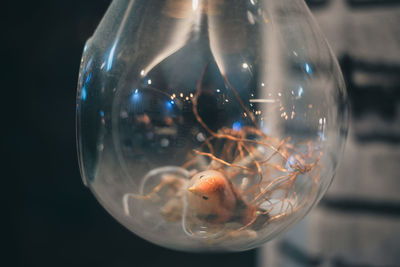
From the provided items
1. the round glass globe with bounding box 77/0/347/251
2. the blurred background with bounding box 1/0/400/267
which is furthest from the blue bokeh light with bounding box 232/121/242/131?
the blurred background with bounding box 1/0/400/267

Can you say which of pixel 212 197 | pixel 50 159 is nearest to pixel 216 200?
pixel 212 197

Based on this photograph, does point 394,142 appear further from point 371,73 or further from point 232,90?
point 232,90

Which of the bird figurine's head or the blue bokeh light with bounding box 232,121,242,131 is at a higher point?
the blue bokeh light with bounding box 232,121,242,131

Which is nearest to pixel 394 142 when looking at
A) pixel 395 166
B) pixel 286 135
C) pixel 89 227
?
pixel 395 166

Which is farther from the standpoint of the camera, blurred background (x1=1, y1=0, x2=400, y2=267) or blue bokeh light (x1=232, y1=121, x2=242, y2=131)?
blurred background (x1=1, y1=0, x2=400, y2=267)

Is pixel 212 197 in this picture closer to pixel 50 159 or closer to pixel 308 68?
pixel 308 68

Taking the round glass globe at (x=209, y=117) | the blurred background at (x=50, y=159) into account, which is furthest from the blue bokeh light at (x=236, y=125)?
the blurred background at (x=50, y=159)

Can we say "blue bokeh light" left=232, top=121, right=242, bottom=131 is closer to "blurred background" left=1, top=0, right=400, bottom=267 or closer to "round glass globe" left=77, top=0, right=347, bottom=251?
"round glass globe" left=77, top=0, right=347, bottom=251

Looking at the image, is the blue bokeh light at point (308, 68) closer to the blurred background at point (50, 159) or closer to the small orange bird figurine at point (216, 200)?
the small orange bird figurine at point (216, 200)
